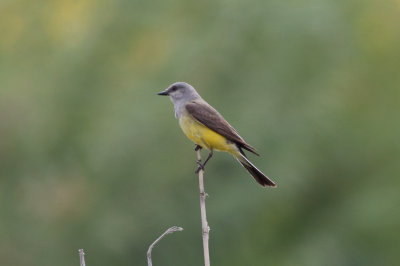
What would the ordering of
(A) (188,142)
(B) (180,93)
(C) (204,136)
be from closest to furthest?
(C) (204,136) < (B) (180,93) < (A) (188,142)

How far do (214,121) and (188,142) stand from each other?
12.5ft

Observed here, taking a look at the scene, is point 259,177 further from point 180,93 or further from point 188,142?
point 188,142

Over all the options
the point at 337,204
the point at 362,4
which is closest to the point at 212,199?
the point at 337,204

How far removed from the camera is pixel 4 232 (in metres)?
9.44

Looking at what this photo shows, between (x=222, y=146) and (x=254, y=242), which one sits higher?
(x=254, y=242)

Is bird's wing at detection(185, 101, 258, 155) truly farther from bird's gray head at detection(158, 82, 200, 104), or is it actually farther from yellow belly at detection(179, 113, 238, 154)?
bird's gray head at detection(158, 82, 200, 104)

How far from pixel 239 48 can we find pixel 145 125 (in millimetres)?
2200

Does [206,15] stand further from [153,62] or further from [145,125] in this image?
[145,125]

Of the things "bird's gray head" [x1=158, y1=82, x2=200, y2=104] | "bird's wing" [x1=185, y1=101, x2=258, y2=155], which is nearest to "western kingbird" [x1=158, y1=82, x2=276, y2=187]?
"bird's wing" [x1=185, y1=101, x2=258, y2=155]

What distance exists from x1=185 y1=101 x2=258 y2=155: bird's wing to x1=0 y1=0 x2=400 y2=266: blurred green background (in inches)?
144

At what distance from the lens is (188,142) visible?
8.80 m

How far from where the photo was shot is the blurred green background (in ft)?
30.0

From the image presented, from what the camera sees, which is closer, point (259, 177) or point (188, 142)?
point (259, 177)

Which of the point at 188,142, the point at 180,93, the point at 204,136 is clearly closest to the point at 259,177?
the point at 204,136
